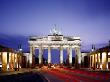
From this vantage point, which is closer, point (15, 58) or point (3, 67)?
point (3, 67)

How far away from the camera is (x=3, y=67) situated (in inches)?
4309

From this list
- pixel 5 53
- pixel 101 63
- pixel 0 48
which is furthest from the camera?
pixel 101 63

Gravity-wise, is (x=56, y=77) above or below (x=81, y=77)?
below

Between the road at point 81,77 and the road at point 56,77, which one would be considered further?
the road at point 56,77

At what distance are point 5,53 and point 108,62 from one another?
110ft

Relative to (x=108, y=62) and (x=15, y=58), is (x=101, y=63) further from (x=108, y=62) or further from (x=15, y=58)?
(x=15, y=58)

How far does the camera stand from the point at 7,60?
114188mm


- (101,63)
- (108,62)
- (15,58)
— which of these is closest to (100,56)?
(101,63)

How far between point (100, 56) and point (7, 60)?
35052mm

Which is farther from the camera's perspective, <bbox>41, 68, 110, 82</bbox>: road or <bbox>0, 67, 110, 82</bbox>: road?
<bbox>0, 67, 110, 82</bbox>: road

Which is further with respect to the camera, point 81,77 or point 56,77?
point 56,77

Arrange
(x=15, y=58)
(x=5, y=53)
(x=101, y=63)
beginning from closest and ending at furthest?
(x=5, y=53)
(x=101, y=63)
(x=15, y=58)

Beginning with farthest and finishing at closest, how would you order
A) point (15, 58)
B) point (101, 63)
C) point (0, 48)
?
point (15, 58) < point (101, 63) < point (0, 48)

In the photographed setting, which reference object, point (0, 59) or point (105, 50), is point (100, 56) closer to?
point (105, 50)
